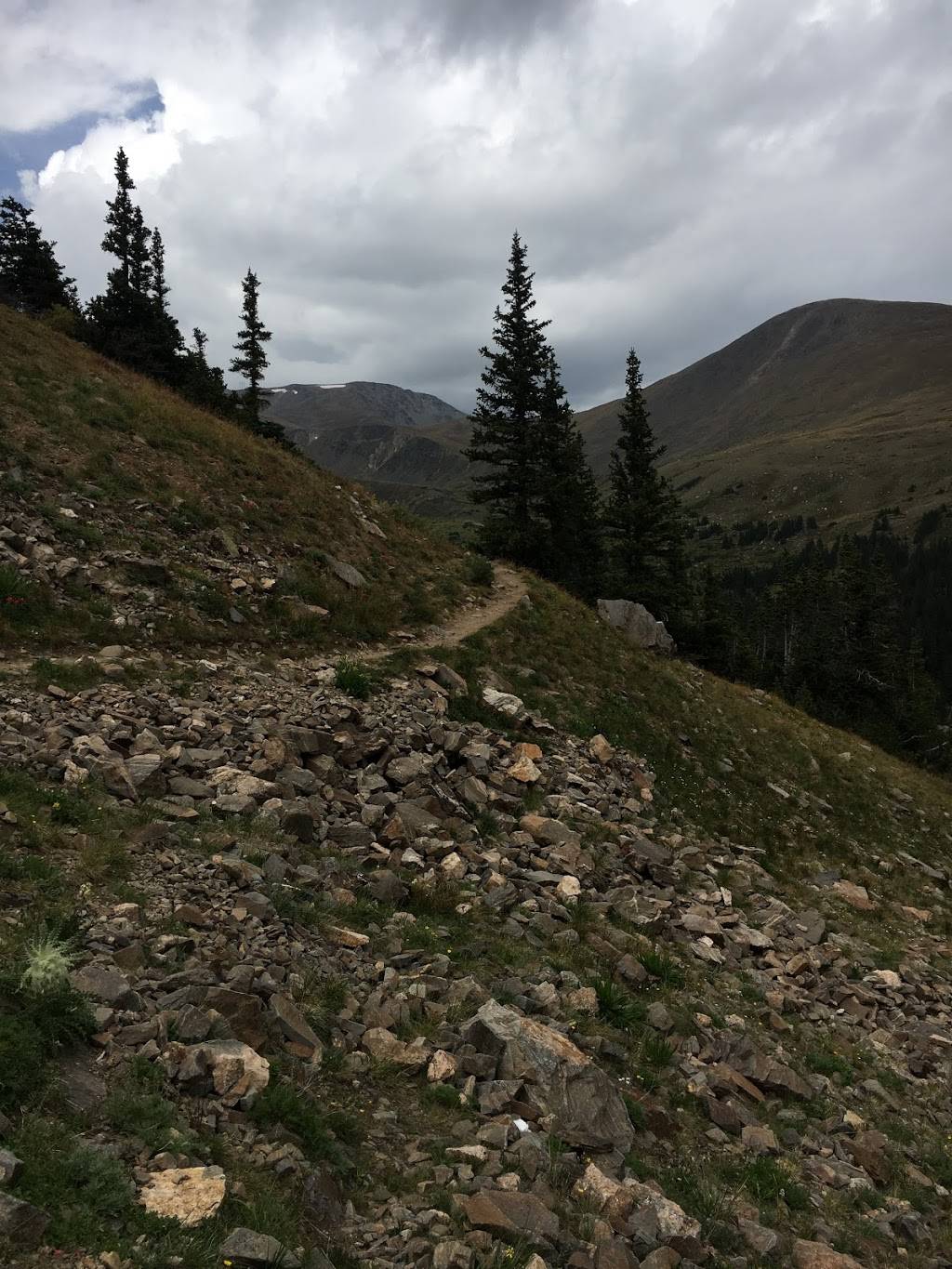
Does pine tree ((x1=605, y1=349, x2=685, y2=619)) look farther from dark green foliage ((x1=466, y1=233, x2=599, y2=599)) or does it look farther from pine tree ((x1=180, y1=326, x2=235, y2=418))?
pine tree ((x1=180, y1=326, x2=235, y2=418))

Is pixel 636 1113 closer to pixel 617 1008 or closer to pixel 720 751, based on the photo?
pixel 617 1008

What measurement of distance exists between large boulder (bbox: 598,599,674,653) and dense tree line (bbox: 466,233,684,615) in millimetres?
8709

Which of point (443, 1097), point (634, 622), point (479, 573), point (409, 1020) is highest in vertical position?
point (479, 573)

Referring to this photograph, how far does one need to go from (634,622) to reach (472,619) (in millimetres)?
9120

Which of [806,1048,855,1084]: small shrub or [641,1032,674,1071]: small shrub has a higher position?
[641,1032,674,1071]: small shrub

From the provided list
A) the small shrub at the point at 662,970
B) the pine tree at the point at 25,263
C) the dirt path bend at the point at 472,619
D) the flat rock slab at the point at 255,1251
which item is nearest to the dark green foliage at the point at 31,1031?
the flat rock slab at the point at 255,1251

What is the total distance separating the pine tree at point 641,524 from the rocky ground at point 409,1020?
2885 cm

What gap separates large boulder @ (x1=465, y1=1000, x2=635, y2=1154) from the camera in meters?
6.54

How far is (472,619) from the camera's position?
2383 centimetres

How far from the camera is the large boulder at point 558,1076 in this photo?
21.5ft

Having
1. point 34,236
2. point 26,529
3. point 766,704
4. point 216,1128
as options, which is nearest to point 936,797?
point 766,704

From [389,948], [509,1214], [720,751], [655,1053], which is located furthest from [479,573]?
[509,1214]

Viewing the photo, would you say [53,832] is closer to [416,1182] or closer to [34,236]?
[416,1182]

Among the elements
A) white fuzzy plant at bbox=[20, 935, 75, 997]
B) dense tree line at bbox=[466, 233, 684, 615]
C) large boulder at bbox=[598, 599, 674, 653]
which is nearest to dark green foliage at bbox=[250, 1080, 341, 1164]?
white fuzzy plant at bbox=[20, 935, 75, 997]
